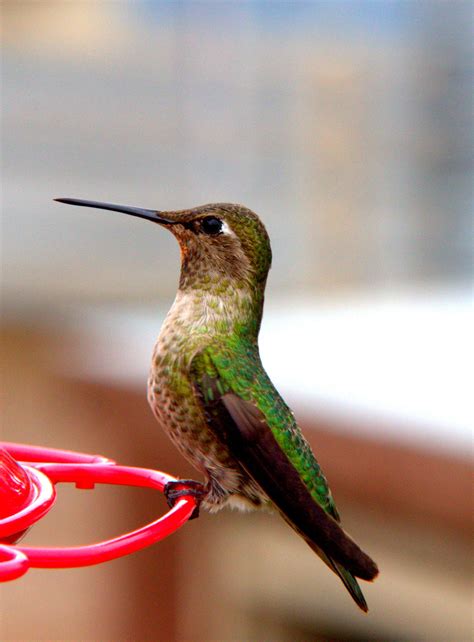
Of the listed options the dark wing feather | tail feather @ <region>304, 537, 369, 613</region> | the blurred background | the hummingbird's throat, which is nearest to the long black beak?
the hummingbird's throat

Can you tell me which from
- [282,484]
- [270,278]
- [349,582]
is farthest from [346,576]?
[270,278]

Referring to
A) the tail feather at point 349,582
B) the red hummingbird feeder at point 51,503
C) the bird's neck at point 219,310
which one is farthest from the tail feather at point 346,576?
the bird's neck at point 219,310

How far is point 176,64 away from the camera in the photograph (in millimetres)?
6781

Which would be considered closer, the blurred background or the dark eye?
the dark eye

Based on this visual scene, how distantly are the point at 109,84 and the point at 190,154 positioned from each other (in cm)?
67

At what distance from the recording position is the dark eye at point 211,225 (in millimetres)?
1220

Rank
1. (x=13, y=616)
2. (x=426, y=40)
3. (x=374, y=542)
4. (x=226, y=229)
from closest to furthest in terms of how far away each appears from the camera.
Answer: (x=226, y=229) < (x=374, y=542) < (x=13, y=616) < (x=426, y=40)

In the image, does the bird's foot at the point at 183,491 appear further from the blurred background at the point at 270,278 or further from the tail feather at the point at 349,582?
the blurred background at the point at 270,278

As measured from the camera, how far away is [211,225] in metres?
1.22

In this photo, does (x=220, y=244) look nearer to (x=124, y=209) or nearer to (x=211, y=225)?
(x=211, y=225)

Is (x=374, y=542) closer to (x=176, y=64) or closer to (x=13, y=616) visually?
(x=13, y=616)

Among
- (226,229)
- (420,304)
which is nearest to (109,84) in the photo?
(420,304)

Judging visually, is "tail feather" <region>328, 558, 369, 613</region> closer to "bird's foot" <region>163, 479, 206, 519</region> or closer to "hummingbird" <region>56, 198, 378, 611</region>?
"hummingbird" <region>56, 198, 378, 611</region>

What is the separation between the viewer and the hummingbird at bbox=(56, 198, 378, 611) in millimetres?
1197
